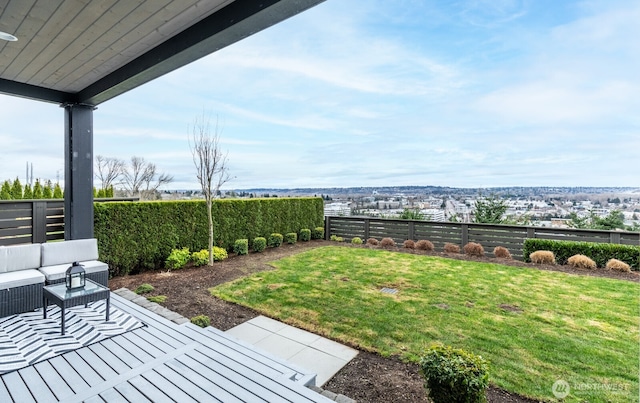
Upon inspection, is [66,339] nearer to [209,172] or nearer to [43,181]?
[209,172]

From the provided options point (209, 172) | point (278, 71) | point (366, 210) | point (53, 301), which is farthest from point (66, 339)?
point (366, 210)

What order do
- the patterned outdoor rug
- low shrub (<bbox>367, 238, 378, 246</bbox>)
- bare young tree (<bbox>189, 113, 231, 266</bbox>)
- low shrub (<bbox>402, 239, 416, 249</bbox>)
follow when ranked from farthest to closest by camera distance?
Result: low shrub (<bbox>367, 238, 378, 246</bbox>) < low shrub (<bbox>402, 239, 416, 249</bbox>) < bare young tree (<bbox>189, 113, 231, 266</bbox>) < the patterned outdoor rug

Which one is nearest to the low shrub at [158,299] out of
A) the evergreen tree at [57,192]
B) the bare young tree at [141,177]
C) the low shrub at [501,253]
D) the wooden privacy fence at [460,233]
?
the evergreen tree at [57,192]

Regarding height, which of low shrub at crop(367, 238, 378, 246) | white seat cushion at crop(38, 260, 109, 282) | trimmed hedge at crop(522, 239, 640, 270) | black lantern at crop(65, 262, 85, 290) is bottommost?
low shrub at crop(367, 238, 378, 246)

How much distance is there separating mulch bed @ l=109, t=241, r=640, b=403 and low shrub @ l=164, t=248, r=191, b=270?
15cm

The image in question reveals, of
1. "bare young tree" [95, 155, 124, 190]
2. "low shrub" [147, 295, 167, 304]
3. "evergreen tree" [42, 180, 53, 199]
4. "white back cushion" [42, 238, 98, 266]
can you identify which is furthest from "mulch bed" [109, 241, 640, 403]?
"bare young tree" [95, 155, 124, 190]

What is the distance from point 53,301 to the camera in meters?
3.02

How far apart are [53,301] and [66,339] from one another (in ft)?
1.60

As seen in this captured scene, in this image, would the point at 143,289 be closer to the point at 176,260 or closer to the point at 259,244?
the point at 176,260

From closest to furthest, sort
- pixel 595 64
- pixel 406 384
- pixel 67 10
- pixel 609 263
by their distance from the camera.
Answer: pixel 67 10 → pixel 406 384 → pixel 595 64 → pixel 609 263

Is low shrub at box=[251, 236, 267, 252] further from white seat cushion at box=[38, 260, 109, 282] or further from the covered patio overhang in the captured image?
the covered patio overhang

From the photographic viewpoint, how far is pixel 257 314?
4.04 meters

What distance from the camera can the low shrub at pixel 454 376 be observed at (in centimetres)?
182

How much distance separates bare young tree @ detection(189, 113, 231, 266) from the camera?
282 inches
